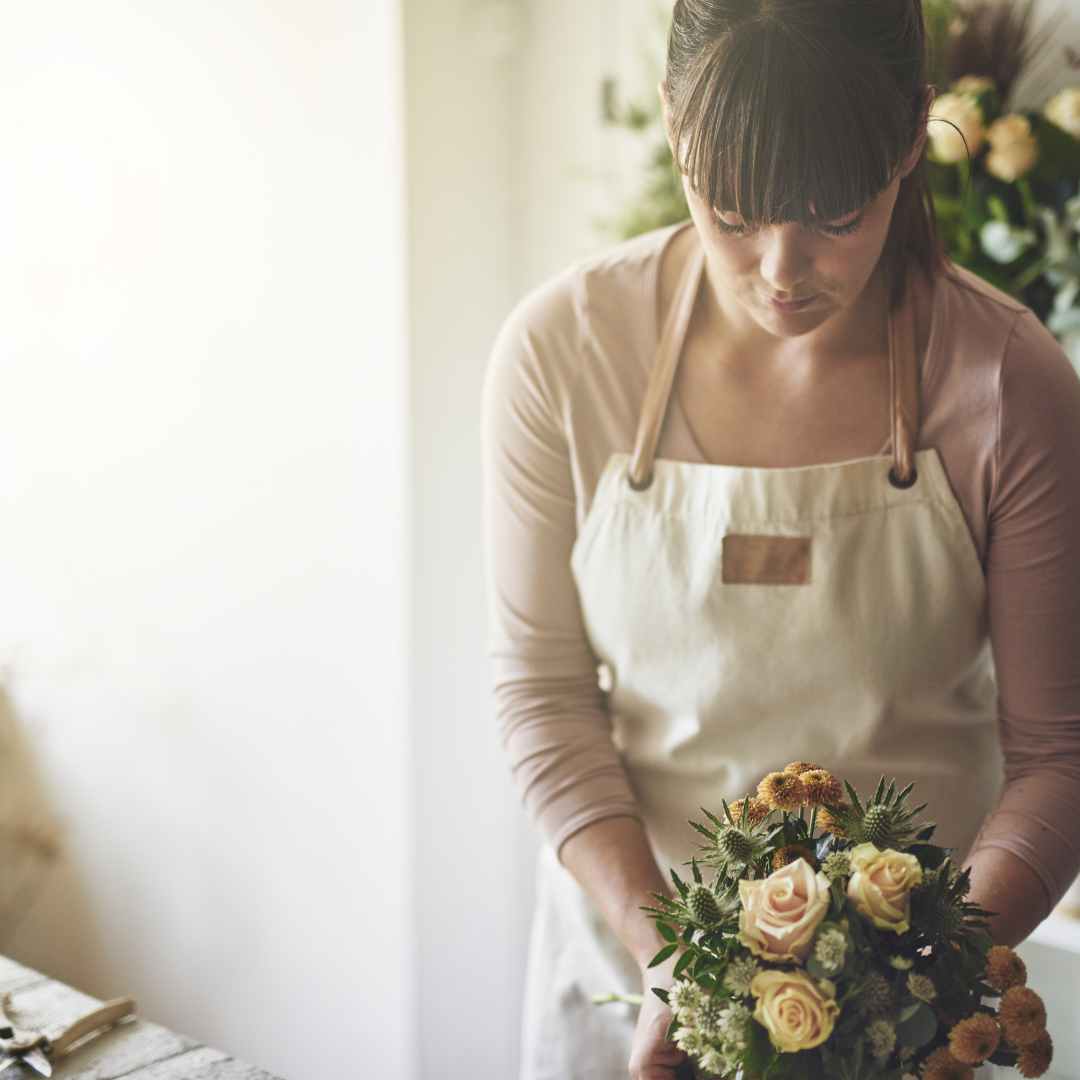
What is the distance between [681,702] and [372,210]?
1.27 metres

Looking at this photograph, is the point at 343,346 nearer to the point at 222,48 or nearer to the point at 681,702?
the point at 222,48

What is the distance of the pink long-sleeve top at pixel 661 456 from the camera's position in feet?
3.66

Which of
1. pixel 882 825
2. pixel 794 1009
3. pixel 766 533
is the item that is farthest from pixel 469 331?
pixel 794 1009

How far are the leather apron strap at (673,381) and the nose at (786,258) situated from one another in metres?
0.20

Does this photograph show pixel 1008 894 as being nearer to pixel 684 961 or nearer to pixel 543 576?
pixel 684 961

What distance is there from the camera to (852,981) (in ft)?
2.58

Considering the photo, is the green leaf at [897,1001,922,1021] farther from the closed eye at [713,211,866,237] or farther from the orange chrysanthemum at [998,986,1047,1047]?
the closed eye at [713,211,866,237]

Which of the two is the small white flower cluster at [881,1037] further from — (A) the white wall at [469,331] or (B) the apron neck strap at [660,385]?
(A) the white wall at [469,331]

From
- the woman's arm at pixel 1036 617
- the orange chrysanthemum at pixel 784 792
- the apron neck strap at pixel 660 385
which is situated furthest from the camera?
the apron neck strap at pixel 660 385

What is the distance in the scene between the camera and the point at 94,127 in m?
2.35

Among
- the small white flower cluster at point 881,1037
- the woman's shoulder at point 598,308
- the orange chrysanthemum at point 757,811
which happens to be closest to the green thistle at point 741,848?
the orange chrysanthemum at point 757,811

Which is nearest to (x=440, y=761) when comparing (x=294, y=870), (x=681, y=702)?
(x=294, y=870)

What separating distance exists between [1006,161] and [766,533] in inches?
31.0

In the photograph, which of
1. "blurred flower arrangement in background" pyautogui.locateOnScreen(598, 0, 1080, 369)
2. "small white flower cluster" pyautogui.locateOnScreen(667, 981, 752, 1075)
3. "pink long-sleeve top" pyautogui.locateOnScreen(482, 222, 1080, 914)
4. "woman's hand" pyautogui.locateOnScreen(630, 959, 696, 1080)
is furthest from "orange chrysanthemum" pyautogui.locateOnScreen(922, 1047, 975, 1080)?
"blurred flower arrangement in background" pyautogui.locateOnScreen(598, 0, 1080, 369)
